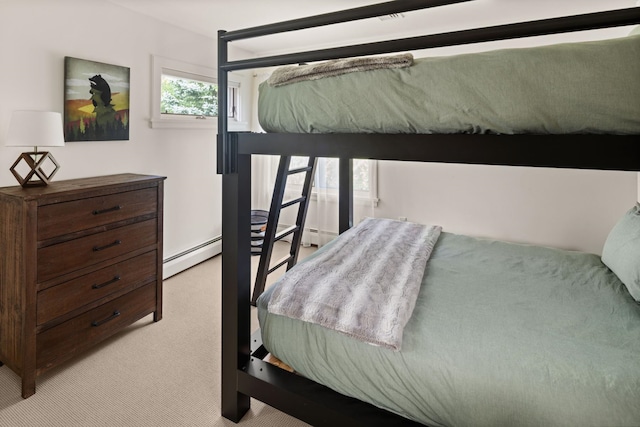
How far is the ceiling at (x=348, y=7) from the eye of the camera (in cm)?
257

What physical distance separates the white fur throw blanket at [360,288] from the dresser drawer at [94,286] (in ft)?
3.95

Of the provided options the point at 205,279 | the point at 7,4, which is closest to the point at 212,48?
the point at 7,4

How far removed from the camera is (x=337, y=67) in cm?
123

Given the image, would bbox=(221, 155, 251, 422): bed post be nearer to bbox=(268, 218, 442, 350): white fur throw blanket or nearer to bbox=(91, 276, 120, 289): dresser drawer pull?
bbox=(268, 218, 442, 350): white fur throw blanket

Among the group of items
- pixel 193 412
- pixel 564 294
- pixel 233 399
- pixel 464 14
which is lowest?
pixel 193 412

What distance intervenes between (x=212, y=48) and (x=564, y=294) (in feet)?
11.2

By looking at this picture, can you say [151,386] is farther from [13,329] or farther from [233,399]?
[13,329]

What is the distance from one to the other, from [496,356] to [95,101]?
2825 millimetres

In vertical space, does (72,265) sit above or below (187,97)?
below

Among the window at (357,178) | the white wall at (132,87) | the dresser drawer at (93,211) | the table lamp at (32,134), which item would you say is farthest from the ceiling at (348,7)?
the dresser drawer at (93,211)

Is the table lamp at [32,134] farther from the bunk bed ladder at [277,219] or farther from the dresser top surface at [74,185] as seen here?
the bunk bed ladder at [277,219]

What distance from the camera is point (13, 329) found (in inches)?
71.3

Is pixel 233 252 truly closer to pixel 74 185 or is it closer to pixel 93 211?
pixel 93 211

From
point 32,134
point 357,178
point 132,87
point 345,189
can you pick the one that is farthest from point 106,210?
point 357,178
